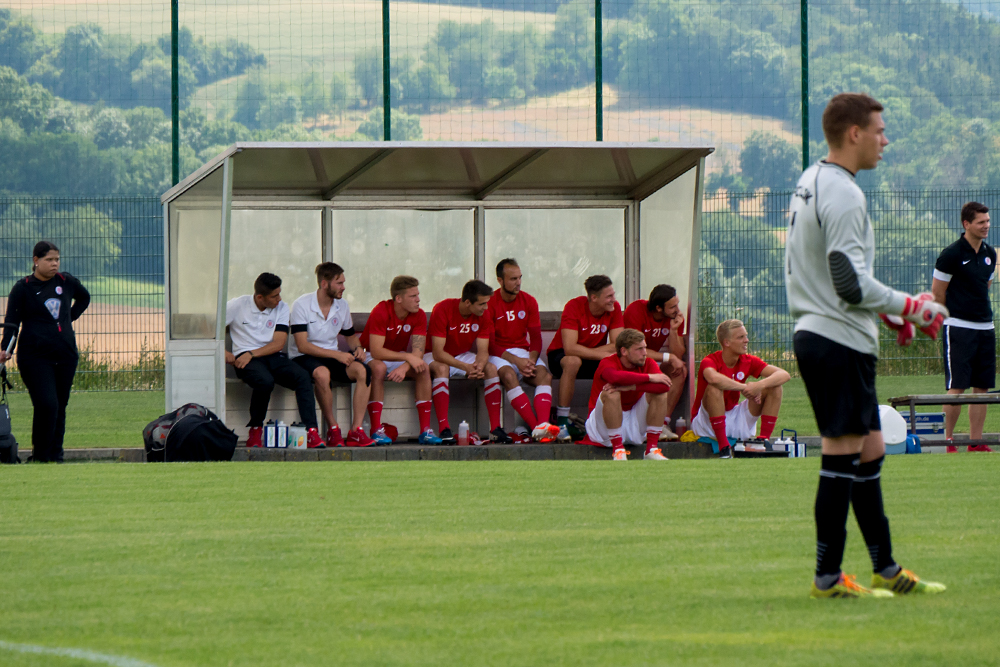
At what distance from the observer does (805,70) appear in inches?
546

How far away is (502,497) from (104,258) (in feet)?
28.1

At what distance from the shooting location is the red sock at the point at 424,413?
11.1 metres

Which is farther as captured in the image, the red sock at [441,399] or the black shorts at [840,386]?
the red sock at [441,399]

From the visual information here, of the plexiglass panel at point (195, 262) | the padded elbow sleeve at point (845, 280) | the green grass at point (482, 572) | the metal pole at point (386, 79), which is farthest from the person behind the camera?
the metal pole at point (386, 79)

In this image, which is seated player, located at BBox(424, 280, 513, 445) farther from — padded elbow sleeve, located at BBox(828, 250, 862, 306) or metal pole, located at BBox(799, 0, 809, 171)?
padded elbow sleeve, located at BBox(828, 250, 862, 306)

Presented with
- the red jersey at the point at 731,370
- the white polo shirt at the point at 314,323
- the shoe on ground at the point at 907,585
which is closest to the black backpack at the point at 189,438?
the white polo shirt at the point at 314,323

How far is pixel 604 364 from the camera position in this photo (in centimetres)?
997

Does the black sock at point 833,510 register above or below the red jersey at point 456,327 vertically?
below

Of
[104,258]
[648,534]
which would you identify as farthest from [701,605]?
[104,258]

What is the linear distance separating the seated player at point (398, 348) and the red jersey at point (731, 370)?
2.27 meters

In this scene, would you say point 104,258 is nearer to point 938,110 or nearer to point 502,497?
point 502,497

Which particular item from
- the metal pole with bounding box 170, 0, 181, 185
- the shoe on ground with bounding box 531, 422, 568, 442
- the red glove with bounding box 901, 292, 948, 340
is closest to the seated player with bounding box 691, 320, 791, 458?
the shoe on ground with bounding box 531, 422, 568, 442

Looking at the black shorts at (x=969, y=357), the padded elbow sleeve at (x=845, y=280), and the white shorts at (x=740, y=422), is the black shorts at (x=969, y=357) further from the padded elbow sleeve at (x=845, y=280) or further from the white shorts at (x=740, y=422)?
the padded elbow sleeve at (x=845, y=280)

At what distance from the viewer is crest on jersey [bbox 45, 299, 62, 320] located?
10.4 m
